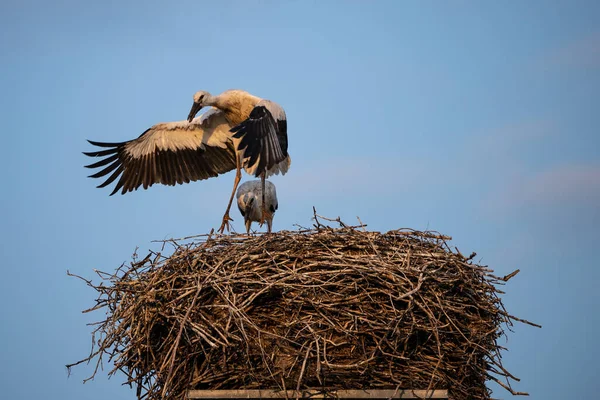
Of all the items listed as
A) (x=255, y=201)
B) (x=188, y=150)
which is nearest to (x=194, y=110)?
(x=188, y=150)

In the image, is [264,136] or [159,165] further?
[159,165]

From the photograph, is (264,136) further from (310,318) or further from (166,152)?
(310,318)

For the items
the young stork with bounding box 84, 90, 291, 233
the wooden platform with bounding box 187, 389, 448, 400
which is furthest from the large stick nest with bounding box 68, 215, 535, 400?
the young stork with bounding box 84, 90, 291, 233

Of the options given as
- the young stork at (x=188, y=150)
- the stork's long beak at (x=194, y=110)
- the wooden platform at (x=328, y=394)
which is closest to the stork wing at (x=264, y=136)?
the young stork at (x=188, y=150)

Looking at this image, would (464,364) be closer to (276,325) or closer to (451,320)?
(451,320)

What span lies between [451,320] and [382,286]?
56 centimetres

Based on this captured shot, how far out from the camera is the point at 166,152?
9.28 metres

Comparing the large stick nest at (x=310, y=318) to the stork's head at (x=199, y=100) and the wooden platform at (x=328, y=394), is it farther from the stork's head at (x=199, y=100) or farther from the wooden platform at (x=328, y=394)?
the stork's head at (x=199, y=100)

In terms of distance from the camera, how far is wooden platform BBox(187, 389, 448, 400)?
5.52 m

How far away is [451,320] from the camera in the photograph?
231 inches

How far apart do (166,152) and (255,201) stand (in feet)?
3.91

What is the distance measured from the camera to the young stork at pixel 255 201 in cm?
920

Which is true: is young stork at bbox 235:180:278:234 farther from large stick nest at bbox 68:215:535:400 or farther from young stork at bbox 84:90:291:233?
large stick nest at bbox 68:215:535:400

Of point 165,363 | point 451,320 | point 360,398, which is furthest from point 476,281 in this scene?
point 165,363
